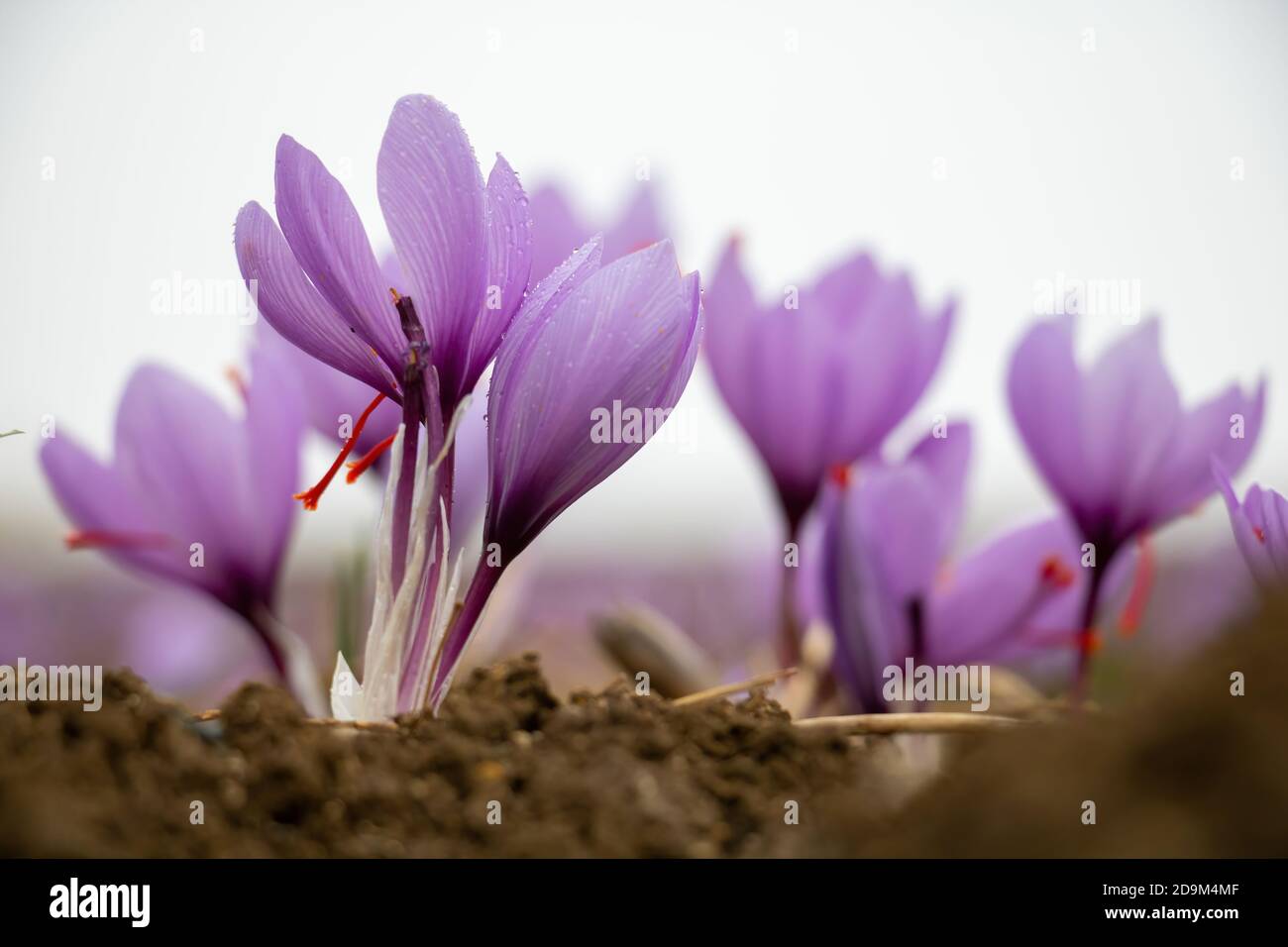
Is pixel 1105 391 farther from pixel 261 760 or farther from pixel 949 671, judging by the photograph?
pixel 261 760

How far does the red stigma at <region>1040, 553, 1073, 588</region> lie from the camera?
486 millimetres

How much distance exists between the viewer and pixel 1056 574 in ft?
1.61

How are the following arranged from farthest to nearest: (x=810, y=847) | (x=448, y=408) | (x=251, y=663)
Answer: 1. (x=251, y=663)
2. (x=448, y=408)
3. (x=810, y=847)

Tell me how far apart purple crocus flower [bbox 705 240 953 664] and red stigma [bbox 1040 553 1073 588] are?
0.11m

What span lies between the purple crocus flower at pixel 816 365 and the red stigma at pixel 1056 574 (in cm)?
11

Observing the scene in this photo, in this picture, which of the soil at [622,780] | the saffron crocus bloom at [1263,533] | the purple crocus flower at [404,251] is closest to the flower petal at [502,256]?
the purple crocus flower at [404,251]

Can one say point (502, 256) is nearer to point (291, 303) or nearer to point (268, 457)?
point (291, 303)

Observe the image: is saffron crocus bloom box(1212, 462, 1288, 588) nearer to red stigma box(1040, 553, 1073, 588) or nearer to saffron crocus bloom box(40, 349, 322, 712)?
red stigma box(1040, 553, 1073, 588)

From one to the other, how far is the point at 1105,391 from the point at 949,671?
141mm

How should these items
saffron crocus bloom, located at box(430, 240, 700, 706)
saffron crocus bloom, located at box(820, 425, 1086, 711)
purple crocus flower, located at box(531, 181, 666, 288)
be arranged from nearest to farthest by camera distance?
1. saffron crocus bloom, located at box(430, 240, 700, 706)
2. saffron crocus bloom, located at box(820, 425, 1086, 711)
3. purple crocus flower, located at box(531, 181, 666, 288)

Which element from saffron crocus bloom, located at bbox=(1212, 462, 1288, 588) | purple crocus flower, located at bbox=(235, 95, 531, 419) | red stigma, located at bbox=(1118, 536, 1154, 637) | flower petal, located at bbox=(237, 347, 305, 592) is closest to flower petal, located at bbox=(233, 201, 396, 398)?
purple crocus flower, located at bbox=(235, 95, 531, 419)

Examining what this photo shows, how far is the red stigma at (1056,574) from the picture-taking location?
49 cm

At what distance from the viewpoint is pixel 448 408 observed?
0.33 metres
